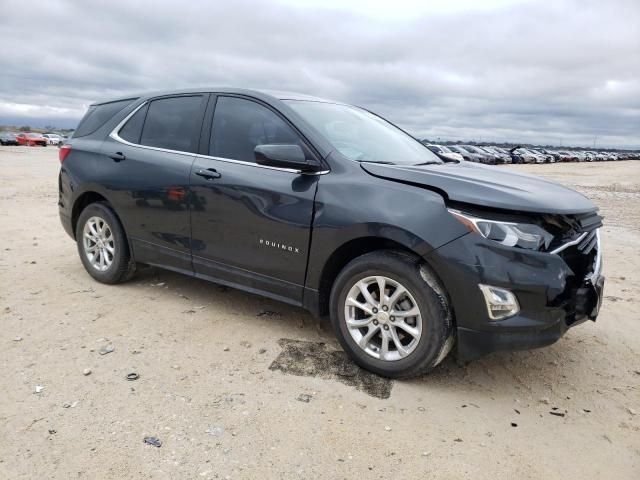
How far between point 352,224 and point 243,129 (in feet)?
4.17

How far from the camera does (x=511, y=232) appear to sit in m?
2.93

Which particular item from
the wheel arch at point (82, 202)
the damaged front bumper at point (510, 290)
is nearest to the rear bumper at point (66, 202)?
the wheel arch at point (82, 202)

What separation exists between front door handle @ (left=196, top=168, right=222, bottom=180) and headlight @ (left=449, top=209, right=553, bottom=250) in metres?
1.86

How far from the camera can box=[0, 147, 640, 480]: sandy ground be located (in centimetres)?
254

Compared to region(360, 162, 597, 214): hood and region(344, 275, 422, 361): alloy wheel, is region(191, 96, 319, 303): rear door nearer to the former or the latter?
region(344, 275, 422, 361): alloy wheel

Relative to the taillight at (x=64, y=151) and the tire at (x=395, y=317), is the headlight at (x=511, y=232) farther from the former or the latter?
the taillight at (x=64, y=151)

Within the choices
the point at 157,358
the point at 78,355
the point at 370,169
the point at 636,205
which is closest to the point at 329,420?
the point at 157,358

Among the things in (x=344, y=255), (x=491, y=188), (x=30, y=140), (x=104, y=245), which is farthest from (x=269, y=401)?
(x=30, y=140)

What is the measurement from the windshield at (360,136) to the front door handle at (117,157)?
1649 mm

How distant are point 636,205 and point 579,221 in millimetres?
12338

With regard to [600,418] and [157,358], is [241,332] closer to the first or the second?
[157,358]

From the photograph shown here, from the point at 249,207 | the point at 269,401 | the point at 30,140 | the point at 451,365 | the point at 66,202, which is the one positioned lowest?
the point at 269,401

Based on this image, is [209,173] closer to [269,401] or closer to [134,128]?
[134,128]

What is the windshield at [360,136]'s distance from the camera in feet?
12.2
